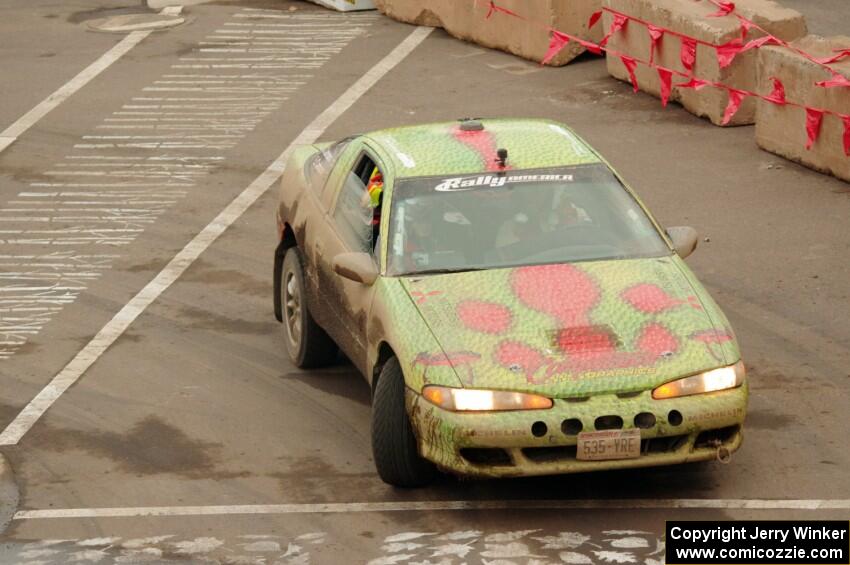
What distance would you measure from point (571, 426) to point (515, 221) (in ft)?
5.71

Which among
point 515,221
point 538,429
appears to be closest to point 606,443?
point 538,429

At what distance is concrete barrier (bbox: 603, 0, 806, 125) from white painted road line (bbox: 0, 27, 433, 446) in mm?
3260

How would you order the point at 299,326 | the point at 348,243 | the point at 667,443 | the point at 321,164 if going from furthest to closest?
1. the point at 321,164
2. the point at 299,326
3. the point at 348,243
4. the point at 667,443

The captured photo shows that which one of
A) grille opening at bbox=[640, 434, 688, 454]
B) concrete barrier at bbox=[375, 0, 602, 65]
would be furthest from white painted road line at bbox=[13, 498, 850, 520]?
concrete barrier at bbox=[375, 0, 602, 65]

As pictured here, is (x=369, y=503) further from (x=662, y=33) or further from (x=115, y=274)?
(x=662, y=33)

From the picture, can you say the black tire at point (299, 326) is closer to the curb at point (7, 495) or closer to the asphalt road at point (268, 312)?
the asphalt road at point (268, 312)

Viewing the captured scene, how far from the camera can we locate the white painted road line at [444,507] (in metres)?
9.22

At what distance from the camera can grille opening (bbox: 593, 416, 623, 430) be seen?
344 inches

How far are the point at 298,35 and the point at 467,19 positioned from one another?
7.70 feet

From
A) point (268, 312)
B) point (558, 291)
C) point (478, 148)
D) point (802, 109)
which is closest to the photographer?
point (558, 291)

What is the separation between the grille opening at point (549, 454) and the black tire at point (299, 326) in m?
2.92

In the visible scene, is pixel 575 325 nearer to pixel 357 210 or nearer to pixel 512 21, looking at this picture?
pixel 357 210

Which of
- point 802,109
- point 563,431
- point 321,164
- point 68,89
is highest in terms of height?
point 321,164

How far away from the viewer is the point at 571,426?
8.73 meters
